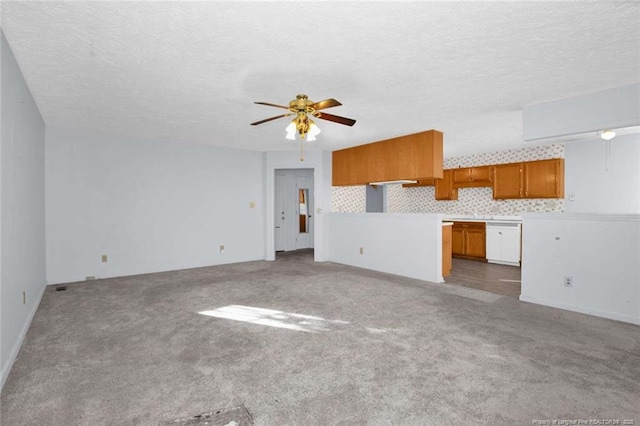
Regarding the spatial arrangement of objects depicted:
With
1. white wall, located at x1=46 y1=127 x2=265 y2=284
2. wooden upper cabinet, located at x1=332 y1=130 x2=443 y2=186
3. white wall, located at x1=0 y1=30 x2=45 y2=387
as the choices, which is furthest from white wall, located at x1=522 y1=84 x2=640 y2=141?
white wall, located at x1=0 y1=30 x2=45 y2=387

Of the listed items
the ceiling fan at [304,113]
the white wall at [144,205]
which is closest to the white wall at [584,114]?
A: the ceiling fan at [304,113]

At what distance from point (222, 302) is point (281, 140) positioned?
127 inches

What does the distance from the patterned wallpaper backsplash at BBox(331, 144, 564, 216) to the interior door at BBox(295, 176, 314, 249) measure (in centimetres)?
173

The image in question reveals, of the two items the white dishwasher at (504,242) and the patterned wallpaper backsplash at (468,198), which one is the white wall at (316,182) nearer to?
the patterned wallpaper backsplash at (468,198)

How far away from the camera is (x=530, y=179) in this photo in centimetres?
653

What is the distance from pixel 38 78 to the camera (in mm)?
3121

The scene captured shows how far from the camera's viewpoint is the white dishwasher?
20.9ft

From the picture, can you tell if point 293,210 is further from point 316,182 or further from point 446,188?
point 446,188

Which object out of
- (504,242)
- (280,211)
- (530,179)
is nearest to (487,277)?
(504,242)

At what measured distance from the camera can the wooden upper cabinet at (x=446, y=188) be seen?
312 inches

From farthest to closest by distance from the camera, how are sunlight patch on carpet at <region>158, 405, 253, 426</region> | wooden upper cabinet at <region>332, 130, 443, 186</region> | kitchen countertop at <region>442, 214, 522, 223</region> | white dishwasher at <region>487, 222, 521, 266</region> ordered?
kitchen countertop at <region>442, 214, 522, 223</region> → white dishwasher at <region>487, 222, 521, 266</region> → wooden upper cabinet at <region>332, 130, 443, 186</region> → sunlight patch on carpet at <region>158, 405, 253, 426</region>

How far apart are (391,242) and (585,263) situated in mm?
2796

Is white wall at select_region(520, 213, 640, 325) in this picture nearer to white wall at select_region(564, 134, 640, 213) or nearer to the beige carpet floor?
the beige carpet floor

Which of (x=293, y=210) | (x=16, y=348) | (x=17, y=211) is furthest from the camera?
(x=293, y=210)
